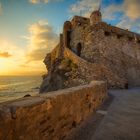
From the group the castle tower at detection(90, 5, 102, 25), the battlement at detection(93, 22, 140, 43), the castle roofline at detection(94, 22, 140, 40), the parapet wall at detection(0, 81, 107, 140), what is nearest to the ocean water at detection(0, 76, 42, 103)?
the castle tower at detection(90, 5, 102, 25)

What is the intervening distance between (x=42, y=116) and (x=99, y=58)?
13528 millimetres

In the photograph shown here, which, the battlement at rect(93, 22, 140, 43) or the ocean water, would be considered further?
the ocean water

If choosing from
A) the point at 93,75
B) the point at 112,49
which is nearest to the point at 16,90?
the point at 112,49

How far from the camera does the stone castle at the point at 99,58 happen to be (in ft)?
47.0

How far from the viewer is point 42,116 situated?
285 cm

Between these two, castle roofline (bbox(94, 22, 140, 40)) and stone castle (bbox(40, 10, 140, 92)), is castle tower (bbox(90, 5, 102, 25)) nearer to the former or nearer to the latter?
stone castle (bbox(40, 10, 140, 92))

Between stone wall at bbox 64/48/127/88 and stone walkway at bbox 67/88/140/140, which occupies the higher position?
stone wall at bbox 64/48/127/88

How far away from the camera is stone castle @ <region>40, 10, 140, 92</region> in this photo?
1432cm

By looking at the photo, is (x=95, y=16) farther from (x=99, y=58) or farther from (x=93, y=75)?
(x=93, y=75)

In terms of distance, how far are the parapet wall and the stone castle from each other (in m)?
9.80

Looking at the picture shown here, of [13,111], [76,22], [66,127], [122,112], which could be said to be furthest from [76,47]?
[13,111]

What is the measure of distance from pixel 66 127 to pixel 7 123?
5.97 ft

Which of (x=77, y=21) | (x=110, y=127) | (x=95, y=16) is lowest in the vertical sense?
(x=110, y=127)

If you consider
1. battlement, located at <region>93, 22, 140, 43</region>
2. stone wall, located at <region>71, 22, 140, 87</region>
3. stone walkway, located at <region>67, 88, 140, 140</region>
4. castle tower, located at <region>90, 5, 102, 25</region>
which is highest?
castle tower, located at <region>90, 5, 102, 25</region>
